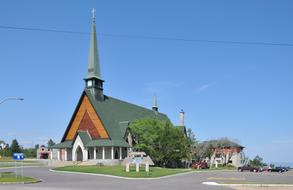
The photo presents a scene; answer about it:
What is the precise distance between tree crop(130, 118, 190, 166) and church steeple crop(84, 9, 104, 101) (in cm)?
835

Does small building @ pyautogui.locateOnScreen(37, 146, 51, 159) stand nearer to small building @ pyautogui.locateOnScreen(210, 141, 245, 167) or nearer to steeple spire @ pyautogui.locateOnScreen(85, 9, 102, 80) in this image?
small building @ pyautogui.locateOnScreen(210, 141, 245, 167)

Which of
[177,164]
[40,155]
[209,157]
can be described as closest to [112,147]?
[177,164]

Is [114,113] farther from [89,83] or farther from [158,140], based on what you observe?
[158,140]

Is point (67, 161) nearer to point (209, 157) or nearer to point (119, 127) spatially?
point (119, 127)

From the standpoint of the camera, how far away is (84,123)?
66000 mm

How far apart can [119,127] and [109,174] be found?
26.8 metres

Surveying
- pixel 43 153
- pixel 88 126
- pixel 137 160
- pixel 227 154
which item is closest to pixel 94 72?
pixel 88 126

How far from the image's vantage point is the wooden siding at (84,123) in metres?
64.4

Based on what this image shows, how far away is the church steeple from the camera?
68.4m

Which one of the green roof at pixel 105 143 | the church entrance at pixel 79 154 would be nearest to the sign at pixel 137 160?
the green roof at pixel 105 143

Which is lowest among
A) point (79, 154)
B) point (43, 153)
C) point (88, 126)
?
point (43, 153)

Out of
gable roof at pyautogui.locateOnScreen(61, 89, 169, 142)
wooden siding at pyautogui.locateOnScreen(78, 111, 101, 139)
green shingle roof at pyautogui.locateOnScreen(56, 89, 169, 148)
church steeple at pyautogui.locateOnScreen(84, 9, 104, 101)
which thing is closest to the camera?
green shingle roof at pyautogui.locateOnScreen(56, 89, 169, 148)

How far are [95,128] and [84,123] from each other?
7.82 ft

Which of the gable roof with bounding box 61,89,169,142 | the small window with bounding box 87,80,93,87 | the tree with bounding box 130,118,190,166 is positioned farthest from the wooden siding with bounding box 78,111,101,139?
the tree with bounding box 130,118,190,166
